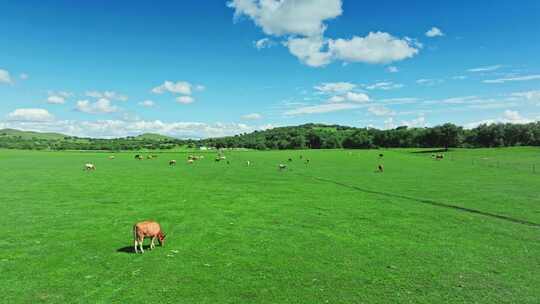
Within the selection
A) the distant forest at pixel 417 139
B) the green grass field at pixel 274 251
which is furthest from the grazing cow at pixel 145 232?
the distant forest at pixel 417 139

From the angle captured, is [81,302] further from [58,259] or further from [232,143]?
[232,143]

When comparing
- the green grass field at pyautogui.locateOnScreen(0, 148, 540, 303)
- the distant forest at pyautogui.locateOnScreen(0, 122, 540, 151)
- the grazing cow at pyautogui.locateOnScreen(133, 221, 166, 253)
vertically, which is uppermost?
the distant forest at pyautogui.locateOnScreen(0, 122, 540, 151)

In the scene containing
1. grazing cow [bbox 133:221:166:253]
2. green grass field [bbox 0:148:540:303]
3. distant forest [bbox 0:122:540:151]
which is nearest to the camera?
green grass field [bbox 0:148:540:303]

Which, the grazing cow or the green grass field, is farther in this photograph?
the grazing cow

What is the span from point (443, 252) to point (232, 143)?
181 meters

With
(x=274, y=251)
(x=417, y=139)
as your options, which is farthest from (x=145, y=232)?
(x=417, y=139)

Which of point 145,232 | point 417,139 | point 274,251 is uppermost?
point 417,139

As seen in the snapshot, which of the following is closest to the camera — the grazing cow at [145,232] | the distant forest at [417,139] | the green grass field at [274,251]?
the green grass field at [274,251]

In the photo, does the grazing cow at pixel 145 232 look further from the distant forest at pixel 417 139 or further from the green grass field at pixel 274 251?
the distant forest at pixel 417 139

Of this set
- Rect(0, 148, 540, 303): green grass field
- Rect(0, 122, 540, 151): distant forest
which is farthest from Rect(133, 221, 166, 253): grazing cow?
Rect(0, 122, 540, 151): distant forest

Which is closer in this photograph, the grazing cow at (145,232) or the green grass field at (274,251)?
the green grass field at (274,251)

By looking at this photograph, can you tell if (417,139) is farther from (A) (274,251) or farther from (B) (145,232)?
(B) (145,232)

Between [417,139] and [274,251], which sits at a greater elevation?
[417,139]

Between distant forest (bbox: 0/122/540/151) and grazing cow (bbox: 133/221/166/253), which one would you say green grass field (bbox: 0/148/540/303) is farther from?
distant forest (bbox: 0/122/540/151)
